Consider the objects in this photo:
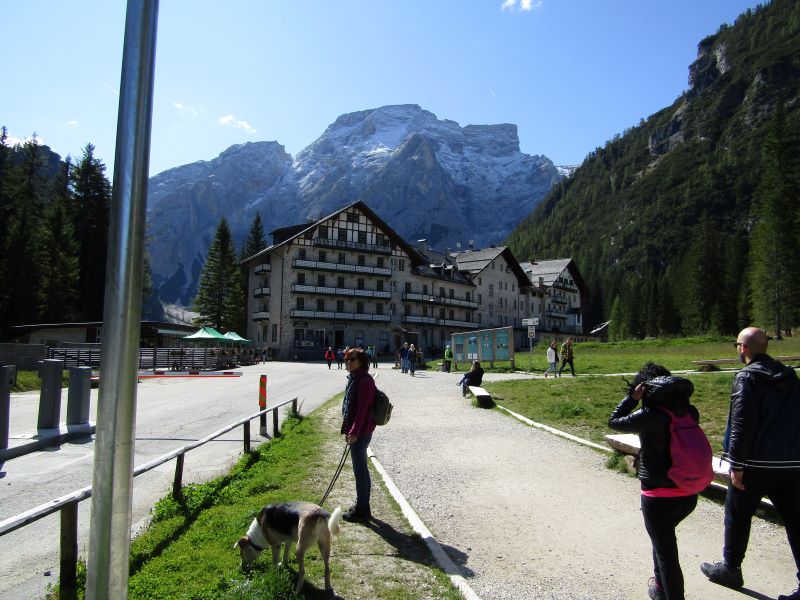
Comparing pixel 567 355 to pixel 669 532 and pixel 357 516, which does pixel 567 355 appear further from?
pixel 669 532

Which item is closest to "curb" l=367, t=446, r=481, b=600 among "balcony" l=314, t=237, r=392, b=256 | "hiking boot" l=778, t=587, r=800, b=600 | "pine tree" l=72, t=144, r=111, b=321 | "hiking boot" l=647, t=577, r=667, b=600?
"hiking boot" l=647, t=577, r=667, b=600

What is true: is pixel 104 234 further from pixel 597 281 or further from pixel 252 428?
pixel 597 281

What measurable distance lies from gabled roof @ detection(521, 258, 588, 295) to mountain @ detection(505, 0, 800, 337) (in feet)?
52.9

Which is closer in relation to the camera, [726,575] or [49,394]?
[726,575]

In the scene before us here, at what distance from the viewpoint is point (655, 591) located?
4152 mm

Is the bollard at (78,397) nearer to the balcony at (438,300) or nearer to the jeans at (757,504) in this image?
the jeans at (757,504)

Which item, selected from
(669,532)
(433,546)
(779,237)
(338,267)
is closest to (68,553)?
(433,546)

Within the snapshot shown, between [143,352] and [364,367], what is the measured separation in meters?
34.6

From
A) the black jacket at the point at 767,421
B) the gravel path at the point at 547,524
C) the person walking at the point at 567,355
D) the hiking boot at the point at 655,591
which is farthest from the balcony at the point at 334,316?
the black jacket at the point at 767,421

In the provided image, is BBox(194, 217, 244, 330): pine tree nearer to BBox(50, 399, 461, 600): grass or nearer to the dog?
BBox(50, 399, 461, 600): grass

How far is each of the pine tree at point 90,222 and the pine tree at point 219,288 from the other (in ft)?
39.3

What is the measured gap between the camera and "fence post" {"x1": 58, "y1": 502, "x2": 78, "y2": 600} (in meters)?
4.14

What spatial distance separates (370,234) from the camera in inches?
2643

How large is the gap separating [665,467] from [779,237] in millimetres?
60550
